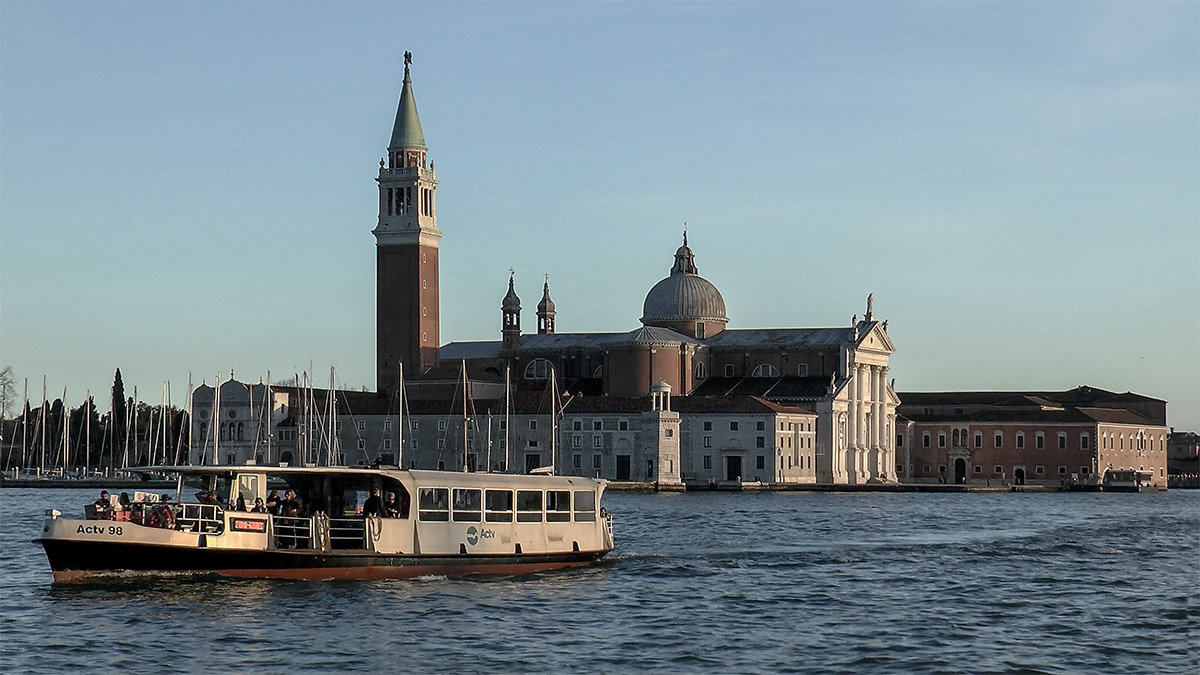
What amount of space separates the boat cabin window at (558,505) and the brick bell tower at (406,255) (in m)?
73.5

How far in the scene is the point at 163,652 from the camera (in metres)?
23.6

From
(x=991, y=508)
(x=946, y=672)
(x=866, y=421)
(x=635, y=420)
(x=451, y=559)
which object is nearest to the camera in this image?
(x=946, y=672)

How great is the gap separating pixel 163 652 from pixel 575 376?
8901 cm

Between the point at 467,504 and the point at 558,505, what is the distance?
2.58 metres

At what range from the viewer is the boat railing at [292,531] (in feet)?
100

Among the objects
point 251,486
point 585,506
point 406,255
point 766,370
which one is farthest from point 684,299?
point 251,486

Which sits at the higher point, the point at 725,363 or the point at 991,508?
the point at 725,363

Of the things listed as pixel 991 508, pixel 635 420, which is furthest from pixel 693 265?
pixel 991 508

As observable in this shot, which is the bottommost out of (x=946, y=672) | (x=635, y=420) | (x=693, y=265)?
(x=946, y=672)

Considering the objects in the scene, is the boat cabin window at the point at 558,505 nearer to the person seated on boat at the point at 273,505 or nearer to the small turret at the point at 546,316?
the person seated on boat at the point at 273,505

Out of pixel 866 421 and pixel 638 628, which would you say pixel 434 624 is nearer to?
pixel 638 628

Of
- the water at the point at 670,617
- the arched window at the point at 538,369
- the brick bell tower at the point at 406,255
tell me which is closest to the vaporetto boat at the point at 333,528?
the water at the point at 670,617

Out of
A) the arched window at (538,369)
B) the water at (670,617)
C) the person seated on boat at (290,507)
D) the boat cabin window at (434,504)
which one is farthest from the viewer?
the arched window at (538,369)

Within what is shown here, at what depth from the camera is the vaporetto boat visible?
2923 centimetres
